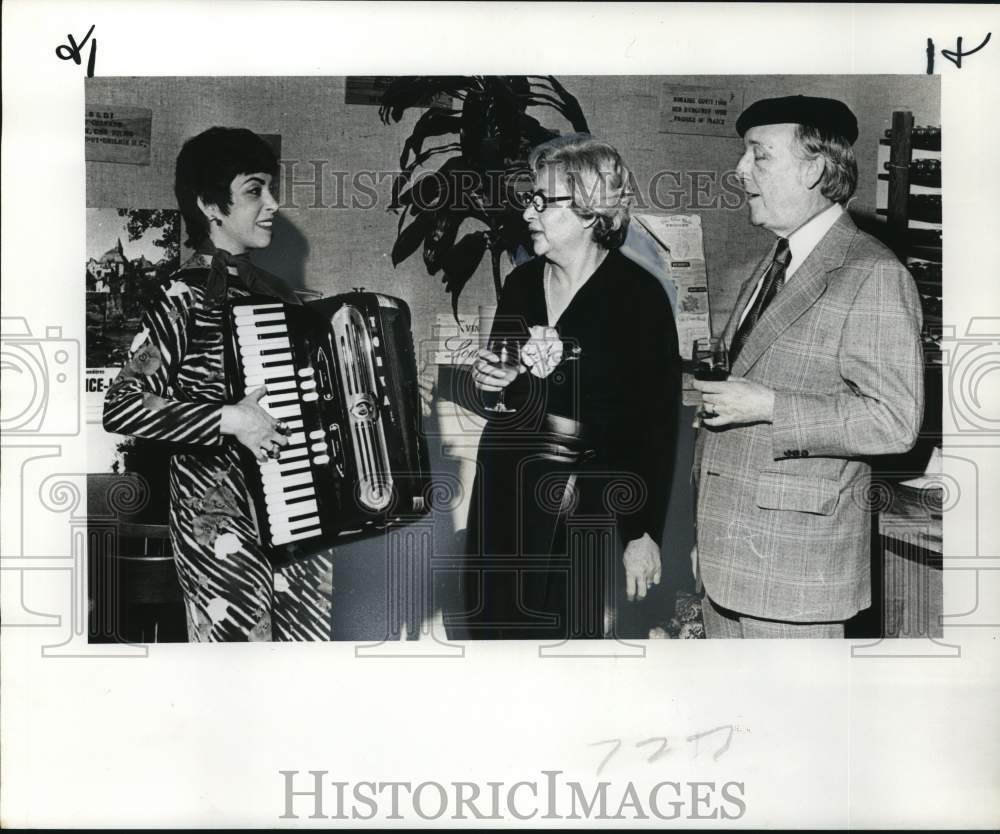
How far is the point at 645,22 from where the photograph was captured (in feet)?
10.3

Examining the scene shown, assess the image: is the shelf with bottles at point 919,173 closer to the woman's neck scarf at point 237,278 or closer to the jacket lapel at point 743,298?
the jacket lapel at point 743,298

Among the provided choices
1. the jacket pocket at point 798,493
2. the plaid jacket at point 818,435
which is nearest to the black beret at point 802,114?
the plaid jacket at point 818,435

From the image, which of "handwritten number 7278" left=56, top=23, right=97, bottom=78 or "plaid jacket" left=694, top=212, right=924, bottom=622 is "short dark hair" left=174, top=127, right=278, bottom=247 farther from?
"plaid jacket" left=694, top=212, right=924, bottom=622

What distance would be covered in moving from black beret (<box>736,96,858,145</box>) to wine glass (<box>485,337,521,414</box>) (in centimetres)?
105

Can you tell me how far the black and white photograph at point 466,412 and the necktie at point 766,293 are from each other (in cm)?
1

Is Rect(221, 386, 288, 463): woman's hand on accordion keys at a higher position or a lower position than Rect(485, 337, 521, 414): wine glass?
lower

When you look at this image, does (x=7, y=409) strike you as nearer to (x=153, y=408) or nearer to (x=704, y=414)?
(x=153, y=408)

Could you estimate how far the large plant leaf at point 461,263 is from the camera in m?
3.13

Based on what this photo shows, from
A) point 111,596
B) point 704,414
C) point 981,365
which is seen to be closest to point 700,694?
point 704,414

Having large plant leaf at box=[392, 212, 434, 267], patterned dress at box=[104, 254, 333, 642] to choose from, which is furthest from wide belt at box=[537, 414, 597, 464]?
patterned dress at box=[104, 254, 333, 642]

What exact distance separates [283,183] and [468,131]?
2.13 ft

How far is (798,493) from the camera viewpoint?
3.07 metres

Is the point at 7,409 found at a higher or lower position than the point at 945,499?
higher

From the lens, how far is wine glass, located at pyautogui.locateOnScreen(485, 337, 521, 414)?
3135mm
